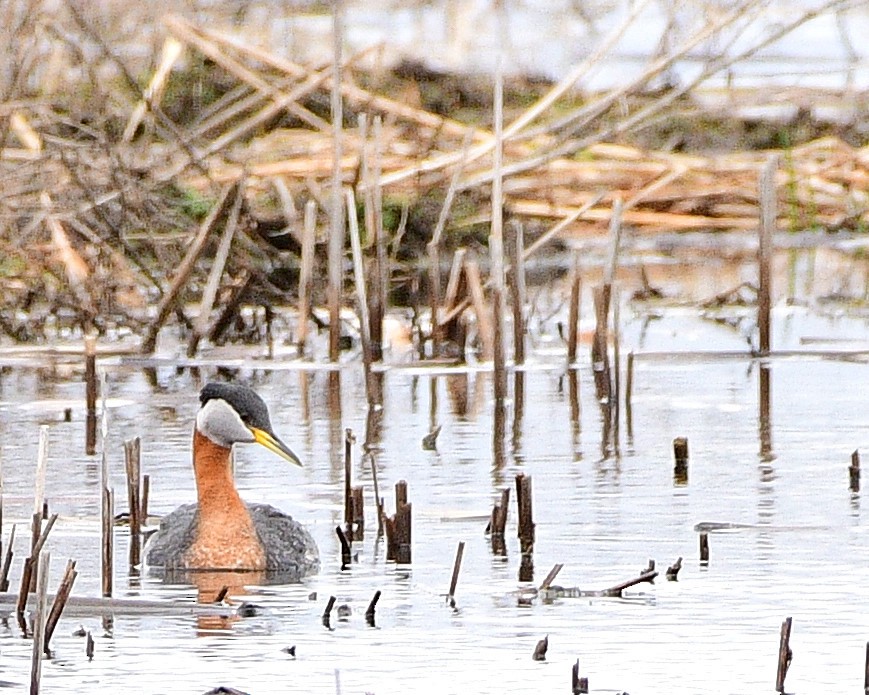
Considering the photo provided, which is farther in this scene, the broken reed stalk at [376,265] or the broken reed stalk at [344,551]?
the broken reed stalk at [376,265]

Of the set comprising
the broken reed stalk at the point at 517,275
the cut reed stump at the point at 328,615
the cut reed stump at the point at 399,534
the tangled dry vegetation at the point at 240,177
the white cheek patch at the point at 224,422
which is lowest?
the cut reed stump at the point at 328,615

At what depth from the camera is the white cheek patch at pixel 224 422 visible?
26.2ft

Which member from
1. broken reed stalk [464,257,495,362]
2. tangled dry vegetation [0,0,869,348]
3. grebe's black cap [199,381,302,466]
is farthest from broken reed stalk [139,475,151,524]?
tangled dry vegetation [0,0,869,348]

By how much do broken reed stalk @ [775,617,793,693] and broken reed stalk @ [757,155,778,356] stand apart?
6321mm

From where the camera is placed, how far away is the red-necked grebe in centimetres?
743

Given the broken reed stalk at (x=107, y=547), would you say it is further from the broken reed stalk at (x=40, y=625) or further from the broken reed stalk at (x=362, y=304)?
the broken reed stalk at (x=362, y=304)

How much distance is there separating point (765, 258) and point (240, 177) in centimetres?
261

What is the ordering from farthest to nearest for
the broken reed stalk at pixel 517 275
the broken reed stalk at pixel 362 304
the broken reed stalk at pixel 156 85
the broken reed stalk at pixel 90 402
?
the broken reed stalk at pixel 156 85
the broken reed stalk at pixel 517 275
the broken reed stalk at pixel 362 304
the broken reed stalk at pixel 90 402

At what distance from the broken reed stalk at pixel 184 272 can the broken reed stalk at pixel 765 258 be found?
252cm

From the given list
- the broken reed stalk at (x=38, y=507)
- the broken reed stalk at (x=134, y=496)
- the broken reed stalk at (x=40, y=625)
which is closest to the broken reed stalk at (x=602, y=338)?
the broken reed stalk at (x=134, y=496)

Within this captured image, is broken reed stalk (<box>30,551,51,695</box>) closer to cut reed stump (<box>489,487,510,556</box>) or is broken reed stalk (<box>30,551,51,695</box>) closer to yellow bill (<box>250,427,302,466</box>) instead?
cut reed stump (<box>489,487,510,556</box>)

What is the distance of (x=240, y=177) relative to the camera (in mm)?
12594

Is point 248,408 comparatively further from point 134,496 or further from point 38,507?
point 38,507

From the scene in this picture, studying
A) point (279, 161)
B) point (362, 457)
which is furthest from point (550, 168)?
point (362, 457)
